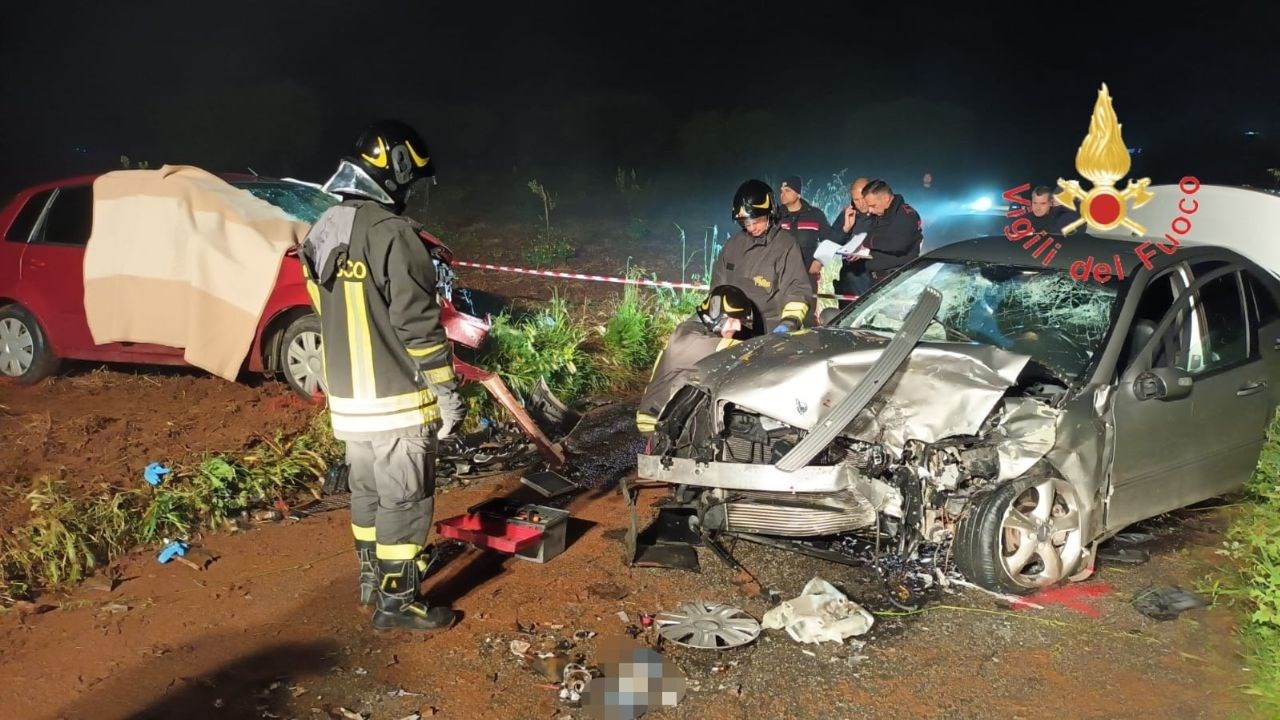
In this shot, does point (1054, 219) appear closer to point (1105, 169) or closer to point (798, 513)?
point (1105, 169)

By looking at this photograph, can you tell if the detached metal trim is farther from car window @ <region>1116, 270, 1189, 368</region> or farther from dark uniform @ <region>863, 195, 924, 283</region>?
dark uniform @ <region>863, 195, 924, 283</region>

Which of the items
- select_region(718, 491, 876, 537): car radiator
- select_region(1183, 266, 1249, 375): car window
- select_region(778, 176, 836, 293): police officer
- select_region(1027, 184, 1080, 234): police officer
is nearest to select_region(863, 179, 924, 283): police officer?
select_region(778, 176, 836, 293): police officer

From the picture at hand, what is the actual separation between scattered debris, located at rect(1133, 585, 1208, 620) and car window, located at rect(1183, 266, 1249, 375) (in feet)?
3.74

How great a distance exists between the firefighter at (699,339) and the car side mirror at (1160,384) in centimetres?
210

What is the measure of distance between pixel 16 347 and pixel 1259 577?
8.20m

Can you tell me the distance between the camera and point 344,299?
3.86 m

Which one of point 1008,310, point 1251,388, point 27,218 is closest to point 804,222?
point 1008,310

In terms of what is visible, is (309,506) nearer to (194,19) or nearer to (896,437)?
(896,437)

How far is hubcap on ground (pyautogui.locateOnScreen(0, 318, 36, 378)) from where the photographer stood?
7176 millimetres

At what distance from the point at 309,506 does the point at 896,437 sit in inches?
135

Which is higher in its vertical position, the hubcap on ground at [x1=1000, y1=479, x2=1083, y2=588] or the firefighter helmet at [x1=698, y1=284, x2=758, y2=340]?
the firefighter helmet at [x1=698, y1=284, x2=758, y2=340]

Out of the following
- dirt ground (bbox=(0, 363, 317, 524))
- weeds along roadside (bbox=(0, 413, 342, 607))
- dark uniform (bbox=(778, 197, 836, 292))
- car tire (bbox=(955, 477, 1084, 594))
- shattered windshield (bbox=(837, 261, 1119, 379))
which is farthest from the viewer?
dark uniform (bbox=(778, 197, 836, 292))

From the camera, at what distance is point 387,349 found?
12.8 ft

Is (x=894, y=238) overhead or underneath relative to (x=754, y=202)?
underneath
